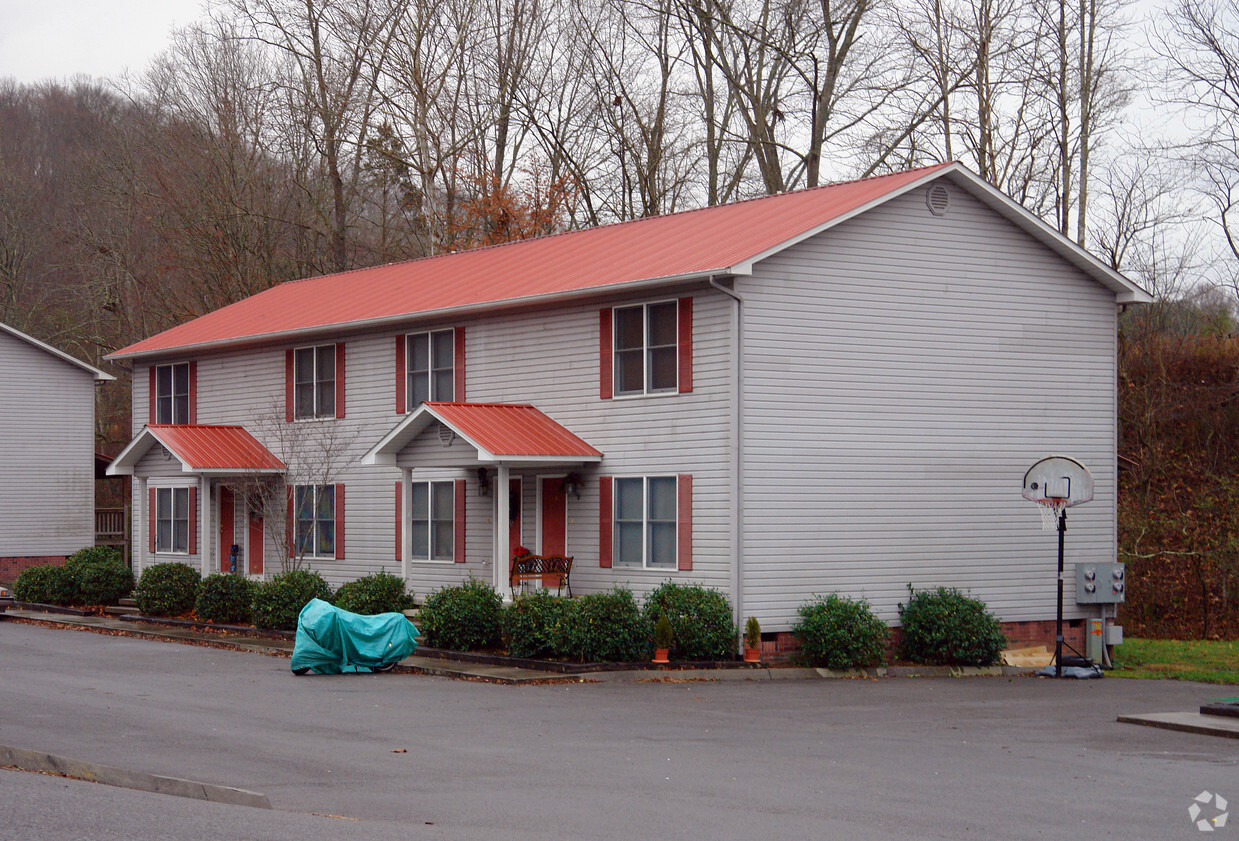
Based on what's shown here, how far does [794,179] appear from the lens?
3900 cm

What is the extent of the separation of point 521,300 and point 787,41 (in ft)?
61.2

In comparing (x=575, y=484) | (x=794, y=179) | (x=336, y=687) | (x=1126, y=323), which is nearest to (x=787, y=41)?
(x=794, y=179)

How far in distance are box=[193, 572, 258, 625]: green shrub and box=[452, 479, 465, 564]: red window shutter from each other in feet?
12.8

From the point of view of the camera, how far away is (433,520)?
25250 mm

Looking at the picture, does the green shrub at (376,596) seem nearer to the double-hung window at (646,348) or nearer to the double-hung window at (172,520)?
the double-hung window at (646,348)

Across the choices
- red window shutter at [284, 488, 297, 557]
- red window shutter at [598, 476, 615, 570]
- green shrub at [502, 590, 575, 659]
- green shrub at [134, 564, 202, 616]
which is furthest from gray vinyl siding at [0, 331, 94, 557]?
green shrub at [502, 590, 575, 659]

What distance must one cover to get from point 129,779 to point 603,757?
13.3 feet

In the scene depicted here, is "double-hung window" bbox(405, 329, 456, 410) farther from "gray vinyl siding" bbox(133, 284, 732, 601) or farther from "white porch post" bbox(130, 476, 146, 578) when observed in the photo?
"white porch post" bbox(130, 476, 146, 578)

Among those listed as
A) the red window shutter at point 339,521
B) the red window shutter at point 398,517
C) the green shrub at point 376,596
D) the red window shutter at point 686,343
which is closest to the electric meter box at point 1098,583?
the red window shutter at point 686,343

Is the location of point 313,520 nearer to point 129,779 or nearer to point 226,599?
point 226,599

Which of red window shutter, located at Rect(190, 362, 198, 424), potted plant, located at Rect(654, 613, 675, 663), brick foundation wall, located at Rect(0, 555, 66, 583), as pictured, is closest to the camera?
potted plant, located at Rect(654, 613, 675, 663)

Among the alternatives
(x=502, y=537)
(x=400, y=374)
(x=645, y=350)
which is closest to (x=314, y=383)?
(x=400, y=374)

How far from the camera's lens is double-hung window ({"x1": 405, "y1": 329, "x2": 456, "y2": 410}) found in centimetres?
2527

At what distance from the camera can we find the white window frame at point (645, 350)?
21234 millimetres
